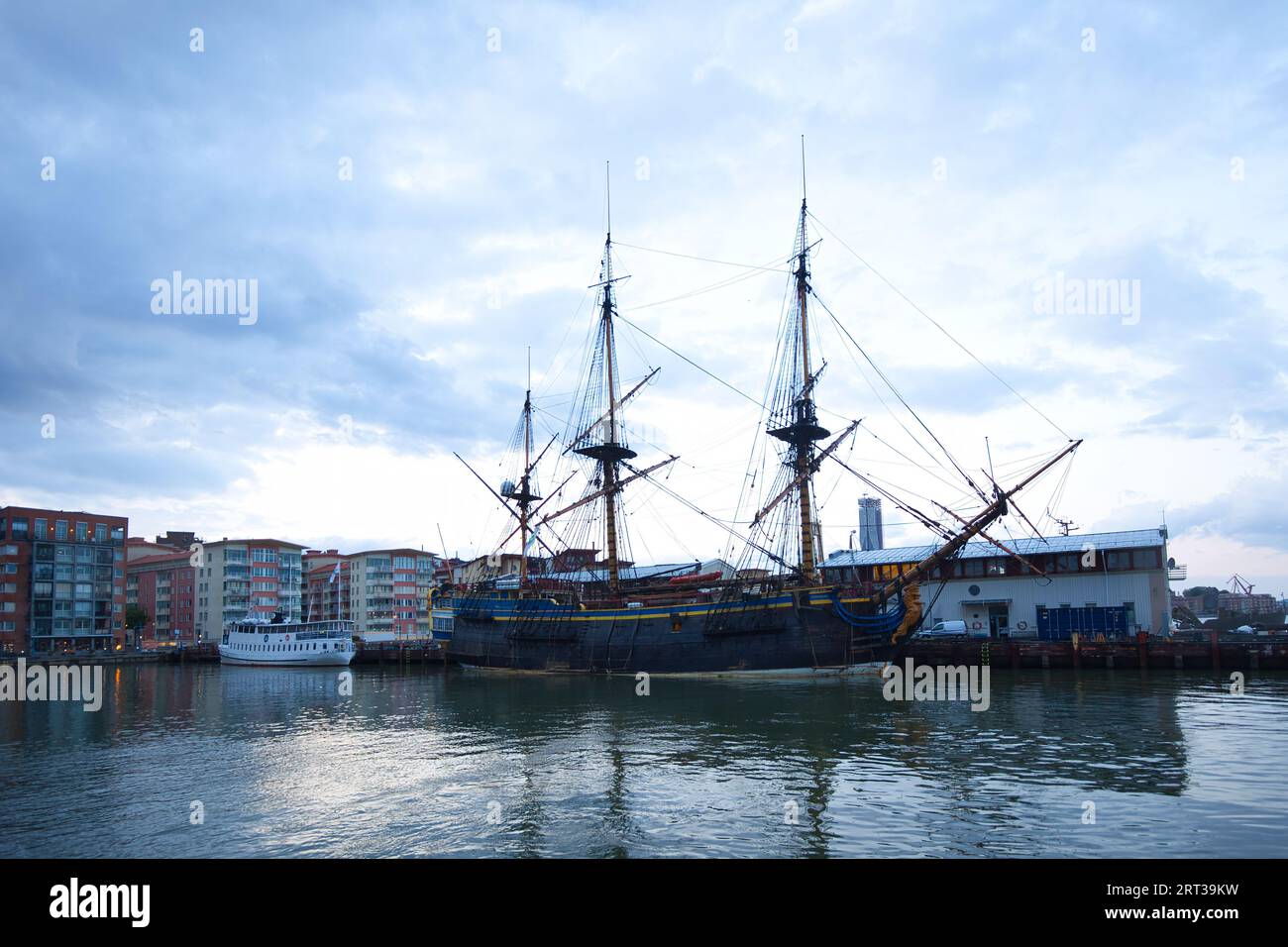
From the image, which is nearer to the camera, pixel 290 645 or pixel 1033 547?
pixel 1033 547

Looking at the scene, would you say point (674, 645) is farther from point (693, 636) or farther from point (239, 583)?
point (239, 583)

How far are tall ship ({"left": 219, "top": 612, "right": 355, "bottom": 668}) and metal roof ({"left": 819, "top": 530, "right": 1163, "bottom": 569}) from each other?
5254 centimetres

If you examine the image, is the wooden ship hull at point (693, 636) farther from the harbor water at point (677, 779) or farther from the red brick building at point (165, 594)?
the red brick building at point (165, 594)

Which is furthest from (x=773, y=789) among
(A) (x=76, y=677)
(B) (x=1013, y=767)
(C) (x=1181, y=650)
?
(A) (x=76, y=677)

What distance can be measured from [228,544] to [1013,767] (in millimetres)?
130887

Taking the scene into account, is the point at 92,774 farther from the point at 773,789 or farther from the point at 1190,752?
the point at 1190,752

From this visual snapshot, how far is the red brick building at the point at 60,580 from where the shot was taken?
103000 millimetres

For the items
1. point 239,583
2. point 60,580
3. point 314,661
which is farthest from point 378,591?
point 314,661

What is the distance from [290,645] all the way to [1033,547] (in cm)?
7513

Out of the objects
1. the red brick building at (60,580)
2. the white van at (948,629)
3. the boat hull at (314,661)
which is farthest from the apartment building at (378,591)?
the white van at (948,629)
